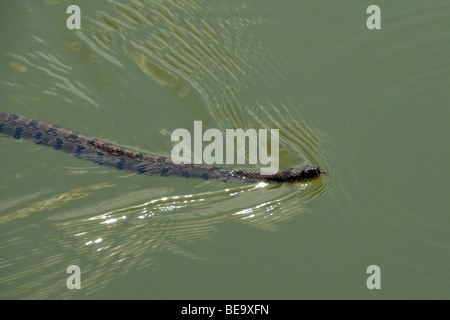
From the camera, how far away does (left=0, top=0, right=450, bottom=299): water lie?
5867 millimetres

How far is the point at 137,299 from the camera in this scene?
18.2 feet

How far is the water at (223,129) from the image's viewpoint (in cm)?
587

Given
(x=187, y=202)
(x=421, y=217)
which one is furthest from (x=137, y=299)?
(x=421, y=217)

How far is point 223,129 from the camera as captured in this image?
7.57 m

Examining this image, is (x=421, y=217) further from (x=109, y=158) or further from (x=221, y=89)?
(x=109, y=158)
